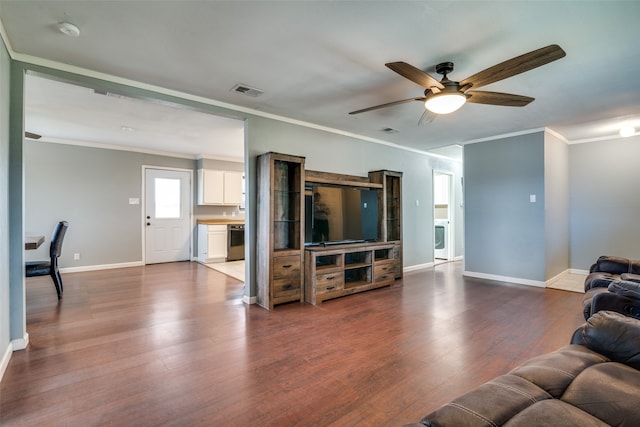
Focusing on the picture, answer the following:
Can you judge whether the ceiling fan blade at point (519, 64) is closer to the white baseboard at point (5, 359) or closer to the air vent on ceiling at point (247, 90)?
the air vent on ceiling at point (247, 90)

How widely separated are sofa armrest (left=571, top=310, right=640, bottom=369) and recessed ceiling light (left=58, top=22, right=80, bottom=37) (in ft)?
12.0

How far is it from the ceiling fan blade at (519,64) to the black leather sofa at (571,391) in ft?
5.28

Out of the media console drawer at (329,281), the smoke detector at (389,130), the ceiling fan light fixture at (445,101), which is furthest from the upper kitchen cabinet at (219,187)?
the ceiling fan light fixture at (445,101)

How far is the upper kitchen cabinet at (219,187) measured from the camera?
23.1 ft

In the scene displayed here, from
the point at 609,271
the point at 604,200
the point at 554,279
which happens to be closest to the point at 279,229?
the point at 609,271

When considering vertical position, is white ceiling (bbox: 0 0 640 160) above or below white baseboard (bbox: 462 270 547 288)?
above

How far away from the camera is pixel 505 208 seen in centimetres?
513

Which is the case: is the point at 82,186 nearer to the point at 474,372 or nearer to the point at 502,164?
the point at 474,372

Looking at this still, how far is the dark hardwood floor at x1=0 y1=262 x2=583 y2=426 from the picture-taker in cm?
179

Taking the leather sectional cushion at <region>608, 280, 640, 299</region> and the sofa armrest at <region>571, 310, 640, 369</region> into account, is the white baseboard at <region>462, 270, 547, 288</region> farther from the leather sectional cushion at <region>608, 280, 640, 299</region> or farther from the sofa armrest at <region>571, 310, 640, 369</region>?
the sofa armrest at <region>571, 310, 640, 369</region>

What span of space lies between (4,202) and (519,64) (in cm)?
392

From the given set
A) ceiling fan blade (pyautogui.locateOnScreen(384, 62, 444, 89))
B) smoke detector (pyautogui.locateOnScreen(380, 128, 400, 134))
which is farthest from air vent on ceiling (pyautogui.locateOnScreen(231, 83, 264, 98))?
smoke detector (pyautogui.locateOnScreen(380, 128, 400, 134))

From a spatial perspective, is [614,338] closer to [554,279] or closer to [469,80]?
[469,80]

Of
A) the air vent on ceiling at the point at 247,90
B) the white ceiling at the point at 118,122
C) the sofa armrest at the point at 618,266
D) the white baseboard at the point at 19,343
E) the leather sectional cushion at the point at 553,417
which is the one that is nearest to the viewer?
the leather sectional cushion at the point at 553,417
